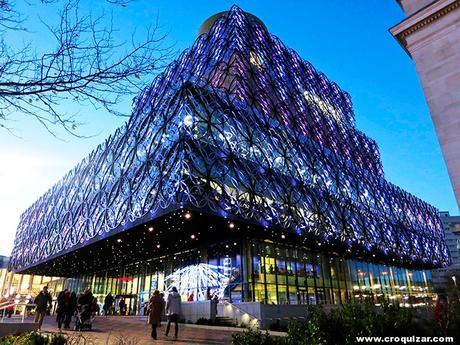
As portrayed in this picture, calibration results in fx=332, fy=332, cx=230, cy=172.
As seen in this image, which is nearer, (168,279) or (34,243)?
(168,279)

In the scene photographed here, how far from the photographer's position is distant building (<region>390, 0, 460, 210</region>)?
13.6 meters

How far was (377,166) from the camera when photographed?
194ft

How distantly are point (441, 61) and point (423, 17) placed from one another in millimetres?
2471

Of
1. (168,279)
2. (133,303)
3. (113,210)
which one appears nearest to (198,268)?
(168,279)

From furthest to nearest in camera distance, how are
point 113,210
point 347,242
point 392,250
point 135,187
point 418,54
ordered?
point 392,250
point 347,242
point 113,210
point 135,187
point 418,54

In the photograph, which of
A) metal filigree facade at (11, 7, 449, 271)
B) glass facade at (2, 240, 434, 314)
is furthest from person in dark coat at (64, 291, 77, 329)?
glass facade at (2, 240, 434, 314)

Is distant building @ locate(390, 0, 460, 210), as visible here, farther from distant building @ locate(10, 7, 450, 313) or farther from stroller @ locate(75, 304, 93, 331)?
stroller @ locate(75, 304, 93, 331)

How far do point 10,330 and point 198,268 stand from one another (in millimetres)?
21745

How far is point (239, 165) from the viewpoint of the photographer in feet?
86.7

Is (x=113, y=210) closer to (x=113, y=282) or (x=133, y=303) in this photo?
(x=133, y=303)

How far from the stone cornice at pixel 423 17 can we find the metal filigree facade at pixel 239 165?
544 inches

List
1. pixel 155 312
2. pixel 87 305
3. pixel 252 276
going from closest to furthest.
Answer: pixel 155 312, pixel 87 305, pixel 252 276

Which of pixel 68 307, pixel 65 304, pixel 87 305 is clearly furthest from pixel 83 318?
pixel 65 304

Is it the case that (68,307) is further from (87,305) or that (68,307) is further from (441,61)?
(441,61)
